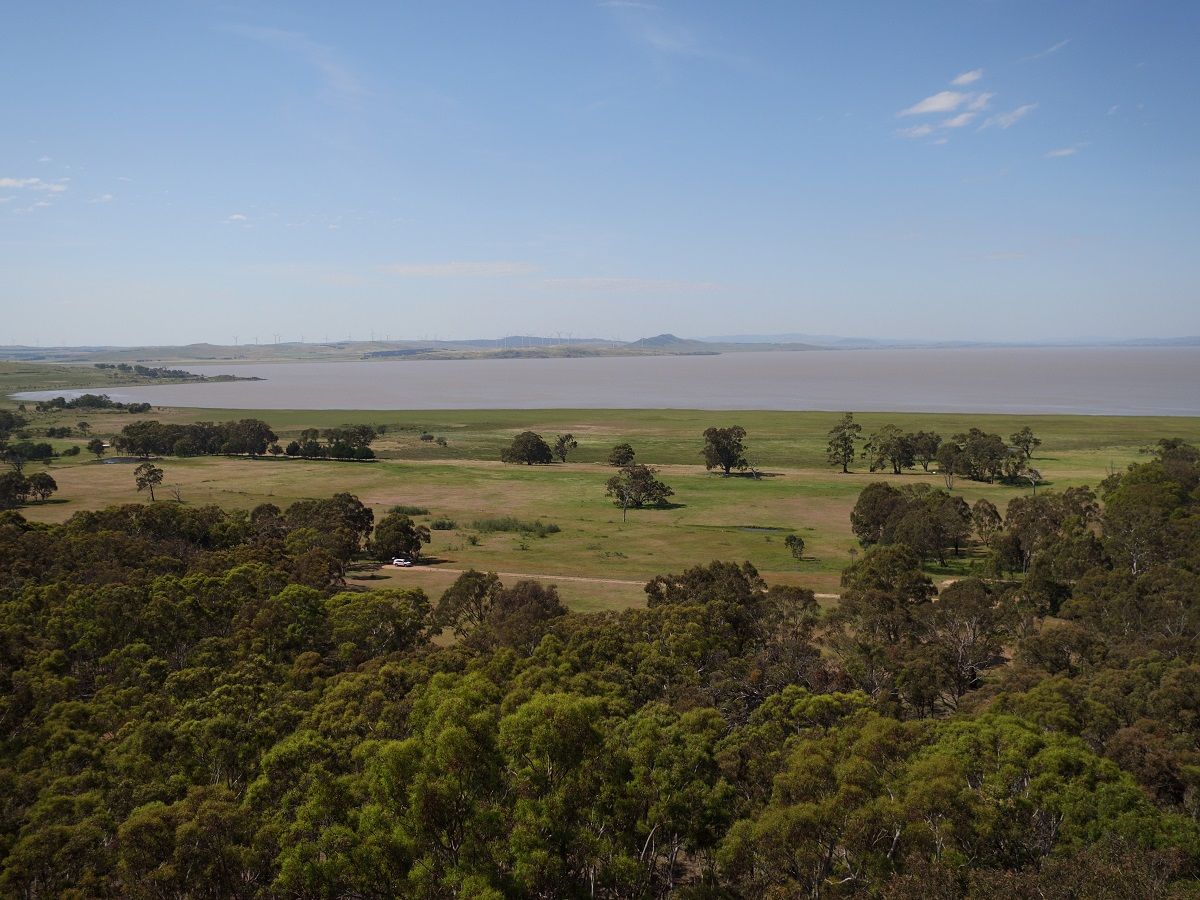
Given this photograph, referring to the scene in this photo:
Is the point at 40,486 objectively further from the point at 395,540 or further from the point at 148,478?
the point at 395,540

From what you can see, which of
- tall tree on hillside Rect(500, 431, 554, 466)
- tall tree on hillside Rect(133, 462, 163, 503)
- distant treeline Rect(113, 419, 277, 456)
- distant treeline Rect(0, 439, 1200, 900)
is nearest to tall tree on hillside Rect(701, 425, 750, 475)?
tall tree on hillside Rect(500, 431, 554, 466)

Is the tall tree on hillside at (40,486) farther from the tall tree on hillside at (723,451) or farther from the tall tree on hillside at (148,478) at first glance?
the tall tree on hillside at (723,451)

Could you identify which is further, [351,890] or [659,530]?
[659,530]

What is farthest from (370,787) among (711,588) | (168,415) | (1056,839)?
(168,415)

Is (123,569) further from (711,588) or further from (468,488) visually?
(468,488)

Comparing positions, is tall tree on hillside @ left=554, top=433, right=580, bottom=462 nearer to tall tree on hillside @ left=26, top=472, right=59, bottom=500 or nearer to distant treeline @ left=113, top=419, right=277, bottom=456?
distant treeline @ left=113, top=419, right=277, bottom=456

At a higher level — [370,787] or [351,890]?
[370,787]

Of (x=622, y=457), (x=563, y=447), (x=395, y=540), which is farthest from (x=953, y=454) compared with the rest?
(x=395, y=540)

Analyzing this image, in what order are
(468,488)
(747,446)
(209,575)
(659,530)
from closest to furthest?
(209,575), (659,530), (468,488), (747,446)
